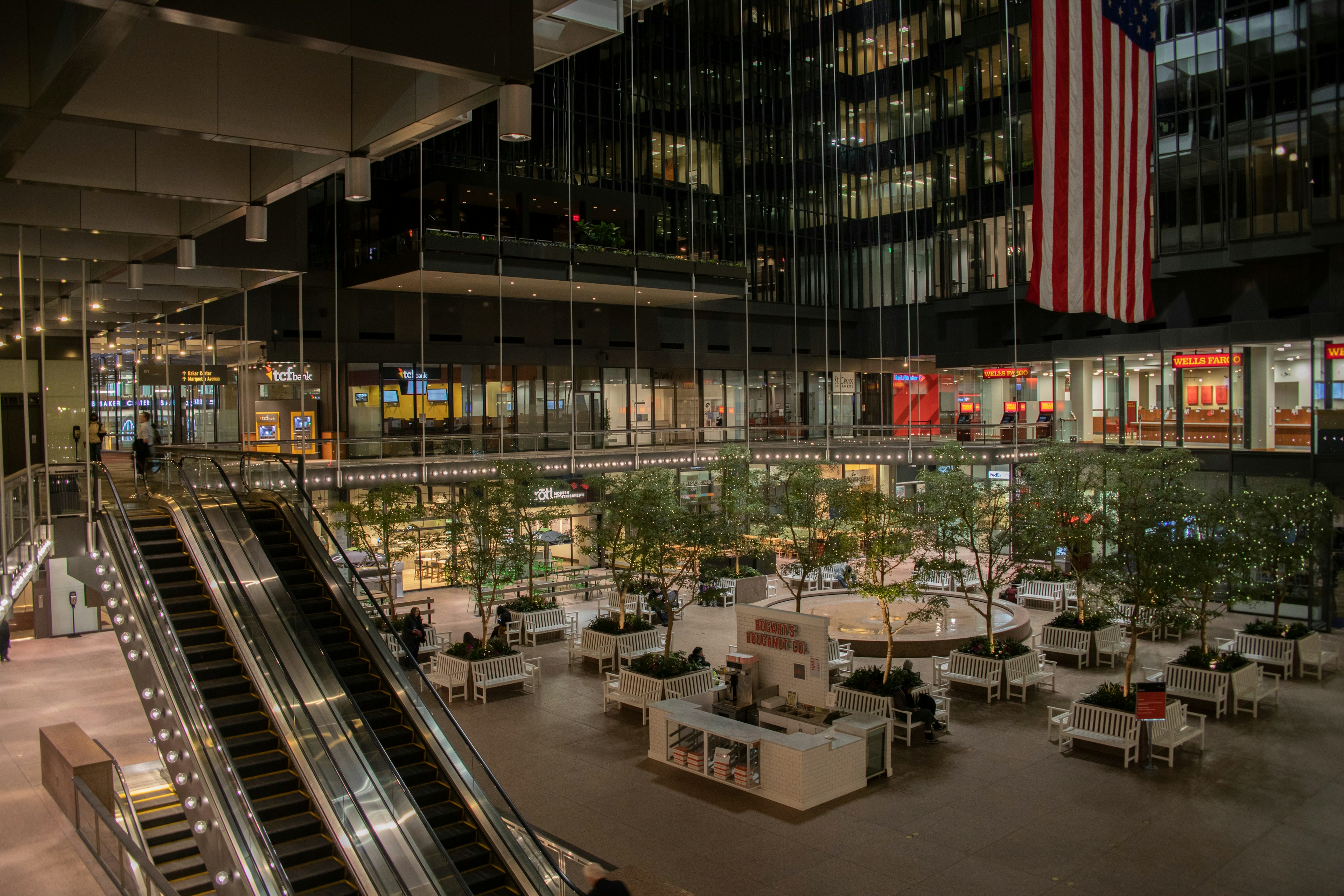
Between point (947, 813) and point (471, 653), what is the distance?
10536mm

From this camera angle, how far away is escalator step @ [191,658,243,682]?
1199cm

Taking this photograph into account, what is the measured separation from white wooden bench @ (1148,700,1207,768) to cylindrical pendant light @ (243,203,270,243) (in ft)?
47.6

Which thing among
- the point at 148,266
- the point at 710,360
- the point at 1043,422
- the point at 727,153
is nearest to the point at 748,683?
the point at 148,266

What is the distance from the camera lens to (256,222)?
1048cm

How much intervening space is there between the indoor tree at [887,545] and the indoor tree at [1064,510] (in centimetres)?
223

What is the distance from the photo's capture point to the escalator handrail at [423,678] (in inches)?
397

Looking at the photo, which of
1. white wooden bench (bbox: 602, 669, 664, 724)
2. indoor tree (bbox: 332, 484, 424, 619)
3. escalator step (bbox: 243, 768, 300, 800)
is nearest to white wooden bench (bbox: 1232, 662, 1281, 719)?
white wooden bench (bbox: 602, 669, 664, 724)

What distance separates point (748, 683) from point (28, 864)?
10.8 meters

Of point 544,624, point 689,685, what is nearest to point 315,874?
point 689,685

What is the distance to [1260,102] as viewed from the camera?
96.4ft

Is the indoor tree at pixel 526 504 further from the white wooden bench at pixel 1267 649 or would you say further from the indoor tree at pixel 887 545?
the white wooden bench at pixel 1267 649

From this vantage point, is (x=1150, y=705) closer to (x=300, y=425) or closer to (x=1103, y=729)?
(x=1103, y=729)

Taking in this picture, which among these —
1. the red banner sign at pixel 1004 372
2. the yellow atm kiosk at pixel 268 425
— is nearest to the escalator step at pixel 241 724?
the yellow atm kiosk at pixel 268 425

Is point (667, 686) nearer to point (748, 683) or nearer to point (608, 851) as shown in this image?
point (748, 683)
